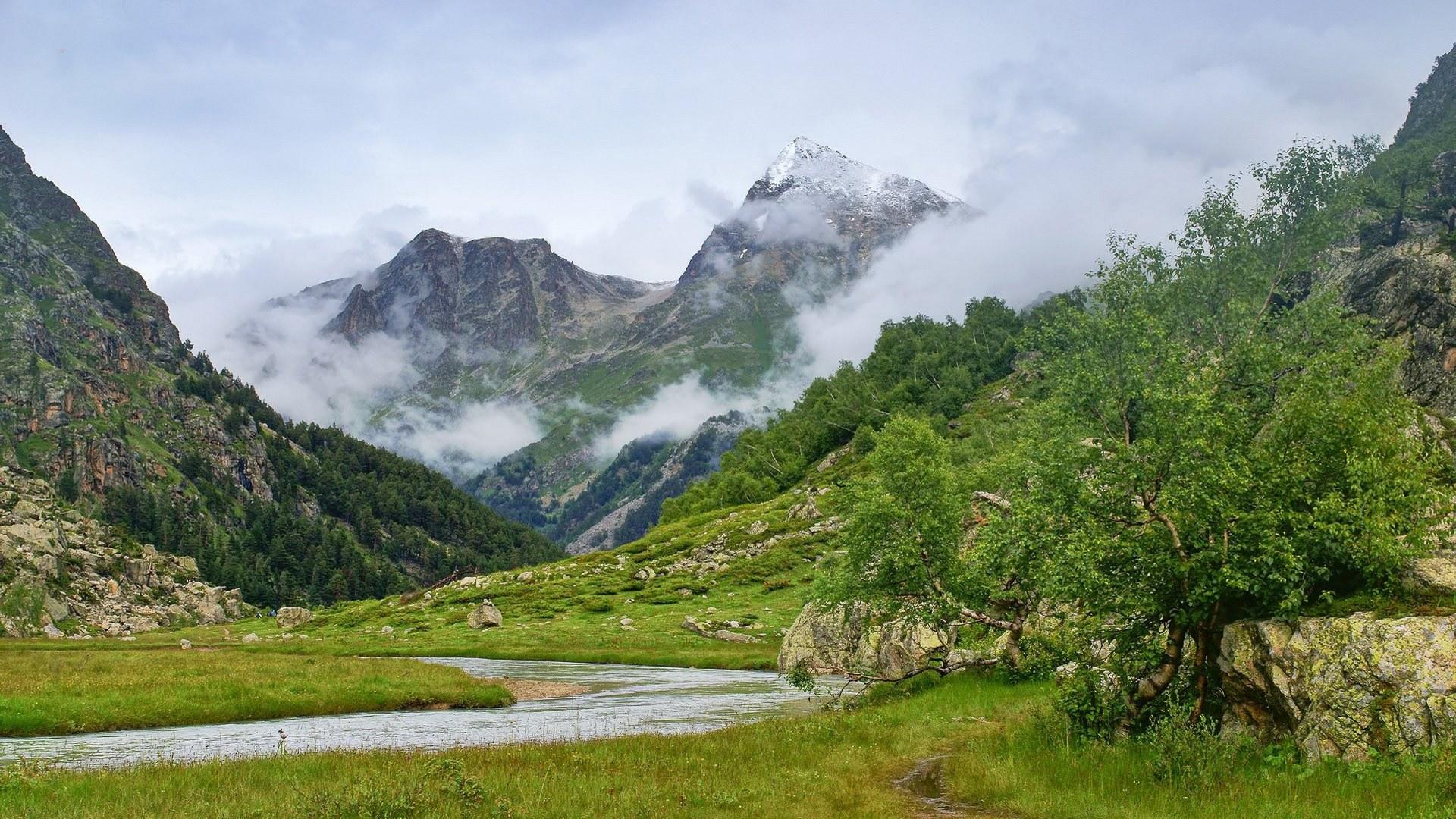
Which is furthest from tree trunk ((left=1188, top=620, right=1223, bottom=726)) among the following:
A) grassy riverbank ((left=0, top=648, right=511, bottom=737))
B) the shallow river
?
grassy riverbank ((left=0, top=648, right=511, bottom=737))

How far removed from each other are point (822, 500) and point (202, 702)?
360 ft

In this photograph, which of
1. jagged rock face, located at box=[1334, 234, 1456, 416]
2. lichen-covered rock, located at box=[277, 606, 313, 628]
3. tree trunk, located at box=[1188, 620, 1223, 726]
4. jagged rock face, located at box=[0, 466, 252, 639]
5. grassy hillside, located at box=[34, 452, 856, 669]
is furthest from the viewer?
lichen-covered rock, located at box=[277, 606, 313, 628]

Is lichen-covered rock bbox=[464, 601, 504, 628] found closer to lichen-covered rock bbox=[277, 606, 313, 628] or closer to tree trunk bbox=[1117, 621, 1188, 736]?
lichen-covered rock bbox=[277, 606, 313, 628]

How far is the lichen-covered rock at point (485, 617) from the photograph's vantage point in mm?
104875

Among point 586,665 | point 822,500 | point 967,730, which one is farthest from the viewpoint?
point 822,500

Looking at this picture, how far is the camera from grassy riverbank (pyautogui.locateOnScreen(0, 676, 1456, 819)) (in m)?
16.8

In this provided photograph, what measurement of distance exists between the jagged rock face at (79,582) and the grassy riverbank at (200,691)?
6843 cm

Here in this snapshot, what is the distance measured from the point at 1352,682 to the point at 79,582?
174878 millimetres

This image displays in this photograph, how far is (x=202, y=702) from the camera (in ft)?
141

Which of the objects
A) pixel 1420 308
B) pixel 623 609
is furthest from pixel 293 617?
pixel 1420 308

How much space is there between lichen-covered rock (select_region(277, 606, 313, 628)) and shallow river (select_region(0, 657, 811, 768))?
330ft

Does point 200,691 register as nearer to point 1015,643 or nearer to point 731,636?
point 1015,643

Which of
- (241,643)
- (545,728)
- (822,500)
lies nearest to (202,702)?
(545,728)

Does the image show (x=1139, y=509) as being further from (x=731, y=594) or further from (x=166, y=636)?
(x=166, y=636)
